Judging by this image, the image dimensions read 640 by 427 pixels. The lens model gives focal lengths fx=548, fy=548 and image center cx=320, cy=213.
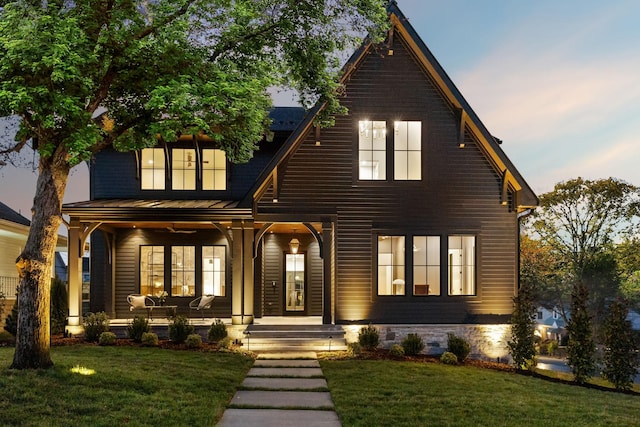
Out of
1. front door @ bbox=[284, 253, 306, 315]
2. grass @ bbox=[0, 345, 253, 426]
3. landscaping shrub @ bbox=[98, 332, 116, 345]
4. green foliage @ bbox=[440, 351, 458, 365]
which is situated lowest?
green foliage @ bbox=[440, 351, 458, 365]

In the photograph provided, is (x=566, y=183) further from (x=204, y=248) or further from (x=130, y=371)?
(x=130, y=371)

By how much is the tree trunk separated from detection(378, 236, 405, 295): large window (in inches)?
323

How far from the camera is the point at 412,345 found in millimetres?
13203

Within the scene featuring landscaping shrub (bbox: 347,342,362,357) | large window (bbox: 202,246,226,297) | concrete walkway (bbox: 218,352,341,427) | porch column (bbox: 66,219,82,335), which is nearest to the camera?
concrete walkway (bbox: 218,352,341,427)

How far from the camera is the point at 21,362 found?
901 centimetres

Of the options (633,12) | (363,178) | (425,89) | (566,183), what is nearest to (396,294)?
(363,178)

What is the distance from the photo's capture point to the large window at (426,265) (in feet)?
48.7

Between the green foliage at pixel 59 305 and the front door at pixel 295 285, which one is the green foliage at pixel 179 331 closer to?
the green foliage at pixel 59 305

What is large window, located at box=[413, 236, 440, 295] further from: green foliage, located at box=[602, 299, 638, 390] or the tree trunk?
the tree trunk

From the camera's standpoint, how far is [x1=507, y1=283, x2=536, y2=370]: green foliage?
1267cm

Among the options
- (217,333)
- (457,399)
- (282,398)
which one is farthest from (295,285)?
(457,399)

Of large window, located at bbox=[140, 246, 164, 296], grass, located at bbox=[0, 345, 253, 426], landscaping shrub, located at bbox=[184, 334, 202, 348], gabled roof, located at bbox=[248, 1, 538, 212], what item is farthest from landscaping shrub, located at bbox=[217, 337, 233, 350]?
large window, located at bbox=[140, 246, 164, 296]

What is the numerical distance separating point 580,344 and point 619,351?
80 centimetres

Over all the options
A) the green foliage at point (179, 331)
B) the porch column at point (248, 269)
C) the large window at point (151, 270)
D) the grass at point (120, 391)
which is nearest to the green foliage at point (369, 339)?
the porch column at point (248, 269)
